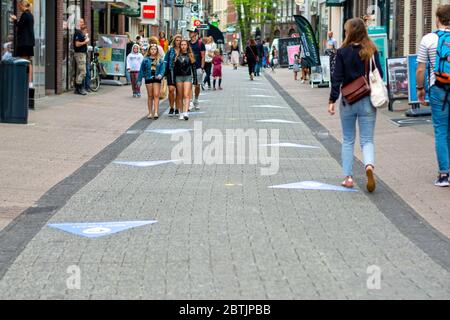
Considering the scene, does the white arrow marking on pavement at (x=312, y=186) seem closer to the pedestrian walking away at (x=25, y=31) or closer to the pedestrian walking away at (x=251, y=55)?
the pedestrian walking away at (x=25, y=31)

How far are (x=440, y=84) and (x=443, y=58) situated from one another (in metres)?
0.29

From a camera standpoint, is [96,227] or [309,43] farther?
[309,43]

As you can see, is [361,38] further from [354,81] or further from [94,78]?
[94,78]

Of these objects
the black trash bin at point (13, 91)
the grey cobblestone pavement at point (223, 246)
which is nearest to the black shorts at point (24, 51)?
the black trash bin at point (13, 91)

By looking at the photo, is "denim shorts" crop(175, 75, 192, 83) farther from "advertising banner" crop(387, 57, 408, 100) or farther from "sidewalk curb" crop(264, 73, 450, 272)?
"sidewalk curb" crop(264, 73, 450, 272)

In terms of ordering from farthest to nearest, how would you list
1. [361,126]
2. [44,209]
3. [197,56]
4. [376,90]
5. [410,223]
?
[197,56] < [361,126] < [376,90] < [44,209] < [410,223]

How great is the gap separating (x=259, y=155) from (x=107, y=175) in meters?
2.84

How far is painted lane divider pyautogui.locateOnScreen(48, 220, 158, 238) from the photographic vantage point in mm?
8736

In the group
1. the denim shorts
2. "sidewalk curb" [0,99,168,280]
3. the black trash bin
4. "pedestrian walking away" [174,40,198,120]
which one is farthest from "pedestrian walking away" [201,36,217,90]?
"sidewalk curb" [0,99,168,280]

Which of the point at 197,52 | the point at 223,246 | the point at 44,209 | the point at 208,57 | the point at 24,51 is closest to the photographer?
the point at 223,246

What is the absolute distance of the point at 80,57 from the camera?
3033 centimetres

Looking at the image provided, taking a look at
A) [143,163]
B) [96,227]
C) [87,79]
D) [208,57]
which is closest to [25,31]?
[87,79]

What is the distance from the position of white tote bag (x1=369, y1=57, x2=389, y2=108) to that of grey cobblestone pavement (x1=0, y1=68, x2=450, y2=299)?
1.09 m
